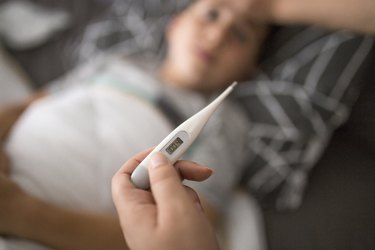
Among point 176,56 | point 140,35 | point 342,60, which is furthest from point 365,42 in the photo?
point 140,35

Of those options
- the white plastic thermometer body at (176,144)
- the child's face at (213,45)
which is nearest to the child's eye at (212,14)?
the child's face at (213,45)

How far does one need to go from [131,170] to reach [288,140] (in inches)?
18.6

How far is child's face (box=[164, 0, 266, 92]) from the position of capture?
2.62 feet

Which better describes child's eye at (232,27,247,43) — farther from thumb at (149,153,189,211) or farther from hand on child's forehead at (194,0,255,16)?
thumb at (149,153,189,211)

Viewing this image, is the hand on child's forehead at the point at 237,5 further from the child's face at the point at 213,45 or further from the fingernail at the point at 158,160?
the fingernail at the point at 158,160

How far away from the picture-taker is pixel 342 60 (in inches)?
29.5

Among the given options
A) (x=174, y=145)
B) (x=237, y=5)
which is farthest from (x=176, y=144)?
(x=237, y=5)

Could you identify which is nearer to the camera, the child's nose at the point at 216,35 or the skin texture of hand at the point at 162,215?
the skin texture of hand at the point at 162,215

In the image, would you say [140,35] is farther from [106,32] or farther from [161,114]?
[161,114]

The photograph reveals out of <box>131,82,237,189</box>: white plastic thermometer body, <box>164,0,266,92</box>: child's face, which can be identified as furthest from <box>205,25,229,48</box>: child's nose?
<box>131,82,237,189</box>: white plastic thermometer body

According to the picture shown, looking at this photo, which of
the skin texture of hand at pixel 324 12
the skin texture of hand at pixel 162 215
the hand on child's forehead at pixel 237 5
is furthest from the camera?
the hand on child's forehead at pixel 237 5

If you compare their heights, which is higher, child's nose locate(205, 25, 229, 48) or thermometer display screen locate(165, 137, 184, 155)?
child's nose locate(205, 25, 229, 48)

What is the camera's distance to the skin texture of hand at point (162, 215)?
1.04ft

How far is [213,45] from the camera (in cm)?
82
